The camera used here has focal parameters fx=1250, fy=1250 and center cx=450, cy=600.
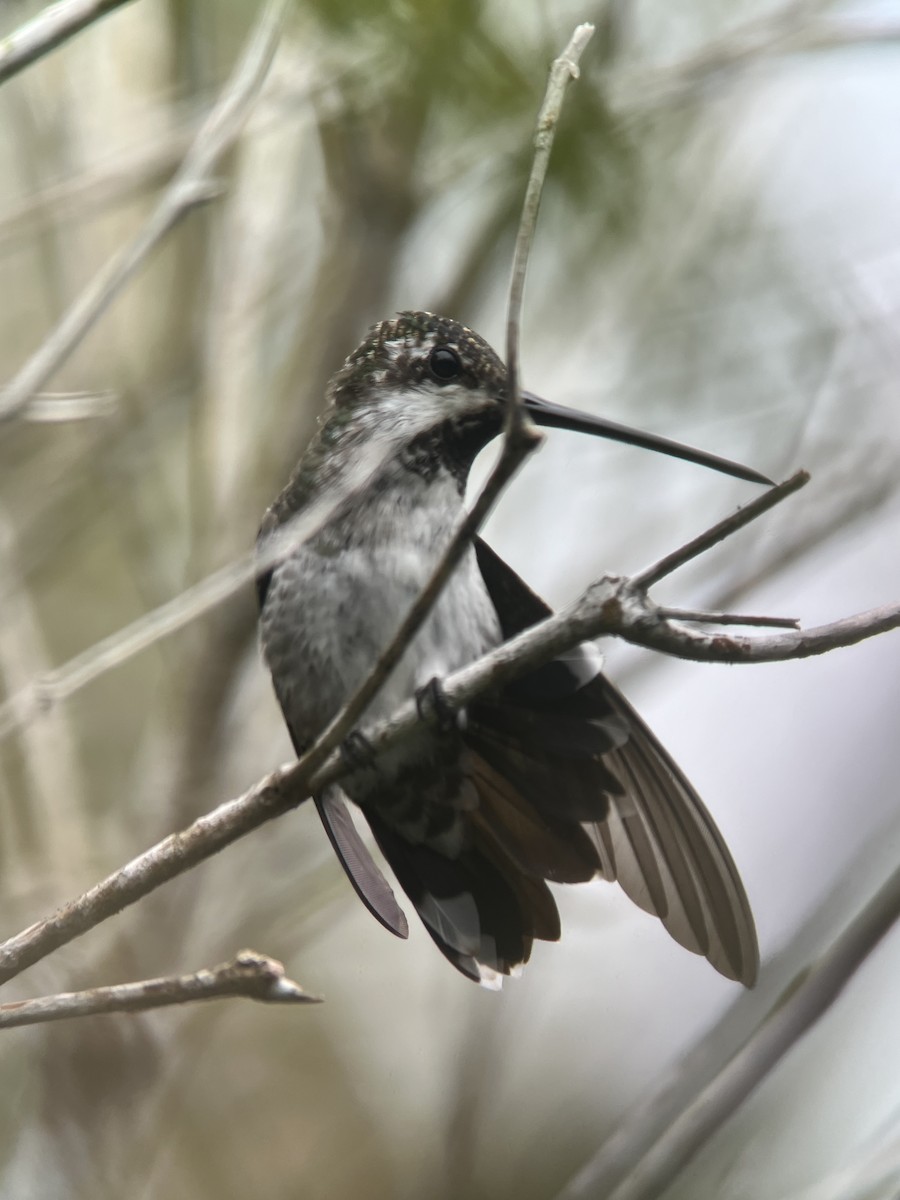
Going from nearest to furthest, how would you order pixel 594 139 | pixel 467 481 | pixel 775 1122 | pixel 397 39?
pixel 775 1122 < pixel 467 481 < pixel 397 39 < pixel 594 139

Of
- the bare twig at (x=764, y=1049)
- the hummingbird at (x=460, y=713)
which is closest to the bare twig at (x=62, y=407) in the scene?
the hummingbird at (x=460, y=713)

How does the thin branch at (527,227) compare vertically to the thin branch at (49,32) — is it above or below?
below

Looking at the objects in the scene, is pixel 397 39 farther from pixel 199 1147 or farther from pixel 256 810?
pixel 199 1147

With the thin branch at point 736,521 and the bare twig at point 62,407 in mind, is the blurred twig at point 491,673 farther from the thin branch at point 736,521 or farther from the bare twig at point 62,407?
the bare twig at point 62,407

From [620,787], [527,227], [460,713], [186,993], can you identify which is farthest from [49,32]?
[620,787]

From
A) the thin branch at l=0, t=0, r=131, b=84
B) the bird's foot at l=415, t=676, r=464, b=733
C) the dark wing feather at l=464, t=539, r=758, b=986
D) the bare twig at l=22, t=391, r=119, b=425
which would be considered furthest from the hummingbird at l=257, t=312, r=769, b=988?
the thin branch at l=0, t=0, r=131, b=84

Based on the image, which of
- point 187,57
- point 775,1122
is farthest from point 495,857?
point 187,57

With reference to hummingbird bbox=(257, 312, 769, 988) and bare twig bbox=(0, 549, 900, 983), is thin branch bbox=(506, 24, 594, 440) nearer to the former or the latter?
bare twig bbox=(0, 549, 900, 983)

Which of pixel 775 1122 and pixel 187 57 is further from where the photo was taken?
pixel 187 57
